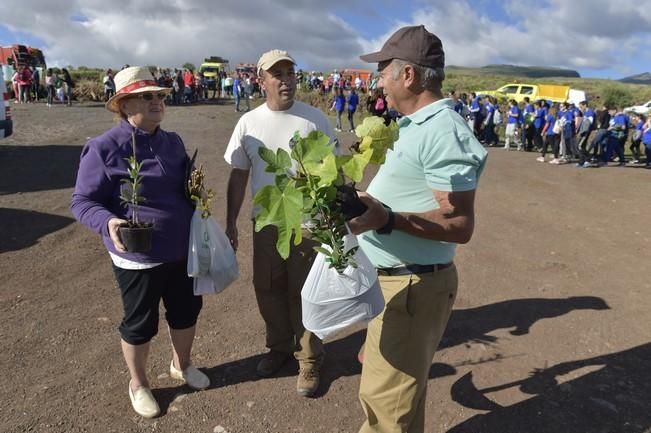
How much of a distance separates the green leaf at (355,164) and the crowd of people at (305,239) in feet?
0.69

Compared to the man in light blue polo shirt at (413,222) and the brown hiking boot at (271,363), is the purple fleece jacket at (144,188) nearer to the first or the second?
the brown hiking boot at (271,363)

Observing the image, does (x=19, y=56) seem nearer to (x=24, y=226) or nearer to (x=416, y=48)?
(x=24, y=226)

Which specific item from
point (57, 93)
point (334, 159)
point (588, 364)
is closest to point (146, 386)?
point (334, 159)

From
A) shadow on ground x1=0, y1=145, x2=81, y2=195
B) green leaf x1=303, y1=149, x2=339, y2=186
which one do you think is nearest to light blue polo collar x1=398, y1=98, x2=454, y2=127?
green leaf x1=303, y1=149, x2=339, y2=186

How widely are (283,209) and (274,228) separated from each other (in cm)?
155

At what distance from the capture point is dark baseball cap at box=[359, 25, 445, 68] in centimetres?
191

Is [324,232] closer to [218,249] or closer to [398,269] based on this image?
[398,269]

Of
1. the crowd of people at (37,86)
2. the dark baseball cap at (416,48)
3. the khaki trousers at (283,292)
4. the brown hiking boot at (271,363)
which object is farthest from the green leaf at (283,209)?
the crowd of people at (37,86)

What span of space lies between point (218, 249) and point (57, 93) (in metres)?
26.1

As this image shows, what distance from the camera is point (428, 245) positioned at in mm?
2068

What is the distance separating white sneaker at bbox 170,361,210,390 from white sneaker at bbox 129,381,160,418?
288 mm

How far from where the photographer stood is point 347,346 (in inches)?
152

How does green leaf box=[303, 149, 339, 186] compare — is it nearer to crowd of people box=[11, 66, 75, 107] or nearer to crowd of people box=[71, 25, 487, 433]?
crowd of people box=[71, 25, 487, 433]

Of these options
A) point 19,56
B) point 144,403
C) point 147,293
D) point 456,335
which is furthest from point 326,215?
point 19,56
